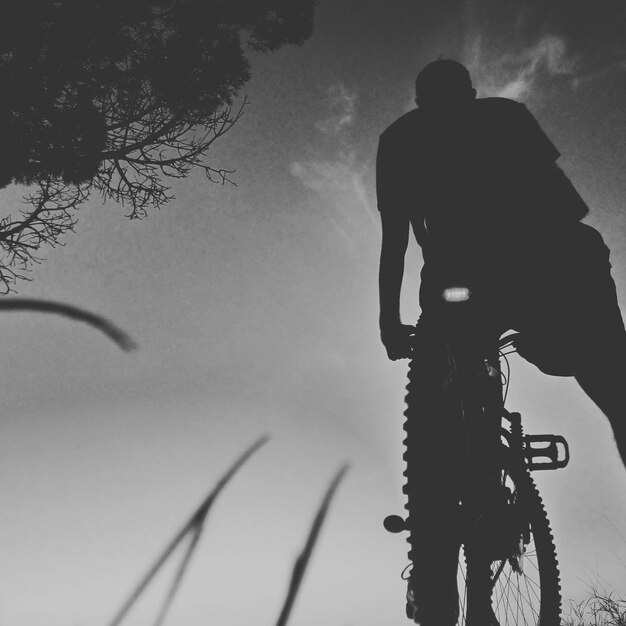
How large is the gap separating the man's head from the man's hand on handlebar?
0.74 m

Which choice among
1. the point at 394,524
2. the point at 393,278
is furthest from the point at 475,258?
the point at 394,524

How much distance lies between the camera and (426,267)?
Result: 1.47 m

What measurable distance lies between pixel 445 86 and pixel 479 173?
38 cm

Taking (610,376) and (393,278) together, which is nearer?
(610,376)

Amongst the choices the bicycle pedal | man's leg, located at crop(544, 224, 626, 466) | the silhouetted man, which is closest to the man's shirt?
the silhouetted man

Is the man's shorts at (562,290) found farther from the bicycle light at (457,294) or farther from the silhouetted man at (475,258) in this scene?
the bicycle light at (457,294)

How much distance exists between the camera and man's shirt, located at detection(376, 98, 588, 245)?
4.15ft

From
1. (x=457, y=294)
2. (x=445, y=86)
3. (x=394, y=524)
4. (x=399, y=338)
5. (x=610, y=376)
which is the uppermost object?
(x=445, y=86)

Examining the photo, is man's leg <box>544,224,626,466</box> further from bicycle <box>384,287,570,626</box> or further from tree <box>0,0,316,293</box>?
tree <box>0,0,316,293</box>

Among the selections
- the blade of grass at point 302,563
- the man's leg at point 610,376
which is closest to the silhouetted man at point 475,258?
the man's leg at point 610,376

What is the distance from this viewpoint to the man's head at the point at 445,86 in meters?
A: 1.50

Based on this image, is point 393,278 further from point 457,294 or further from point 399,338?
point 457,294

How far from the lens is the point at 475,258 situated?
1315 millimetres

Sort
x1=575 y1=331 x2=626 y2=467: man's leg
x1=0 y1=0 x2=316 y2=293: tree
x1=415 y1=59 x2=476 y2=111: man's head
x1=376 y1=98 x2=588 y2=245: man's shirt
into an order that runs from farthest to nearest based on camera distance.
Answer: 1. x1=0 y1=0 x2=316 y2=293: tree
2. x1=415 y1=59 x2=476 y2=111: man's head
3. x1=376 y1=98 x2=588 y2=245: man's shirt
4. x1=575 y1=331 x2=626 y2=467: man's leg
